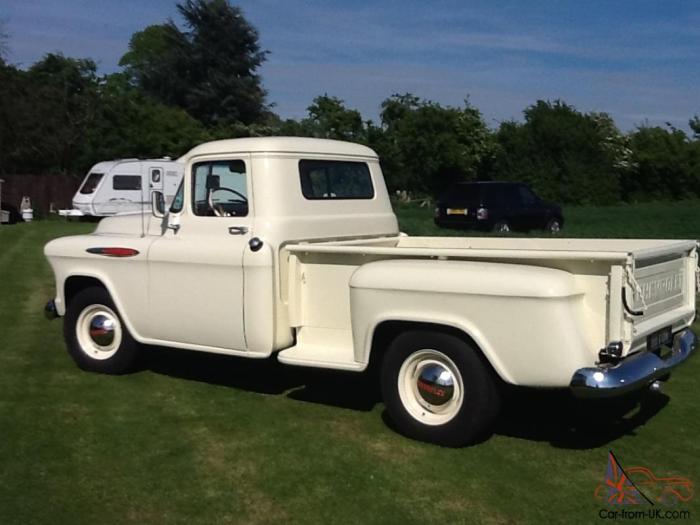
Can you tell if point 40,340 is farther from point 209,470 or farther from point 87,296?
point 209,470

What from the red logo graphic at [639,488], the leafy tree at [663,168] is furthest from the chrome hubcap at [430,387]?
the leafy tree at [663,168]

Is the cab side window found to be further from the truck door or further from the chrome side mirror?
the chrome side mirror

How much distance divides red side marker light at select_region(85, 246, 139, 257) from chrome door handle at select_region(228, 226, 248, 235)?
916mm

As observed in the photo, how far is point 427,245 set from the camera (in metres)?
7.23

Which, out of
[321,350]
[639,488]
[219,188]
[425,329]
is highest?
[219,188]

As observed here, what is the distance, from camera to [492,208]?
2066cm

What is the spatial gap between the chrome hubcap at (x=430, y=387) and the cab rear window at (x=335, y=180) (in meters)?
1.80

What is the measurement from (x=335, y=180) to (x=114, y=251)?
1886mm

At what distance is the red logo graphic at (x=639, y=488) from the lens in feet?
14.8

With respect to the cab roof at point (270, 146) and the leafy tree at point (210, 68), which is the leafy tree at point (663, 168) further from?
the cab roof at point (270, 146)

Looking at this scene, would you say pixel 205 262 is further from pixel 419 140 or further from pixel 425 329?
pixel 419 140

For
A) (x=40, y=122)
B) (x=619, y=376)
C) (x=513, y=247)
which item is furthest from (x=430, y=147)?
(x=619, y=376)

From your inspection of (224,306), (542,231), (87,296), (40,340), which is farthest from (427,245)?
(542,231)

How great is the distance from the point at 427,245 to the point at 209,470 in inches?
121
